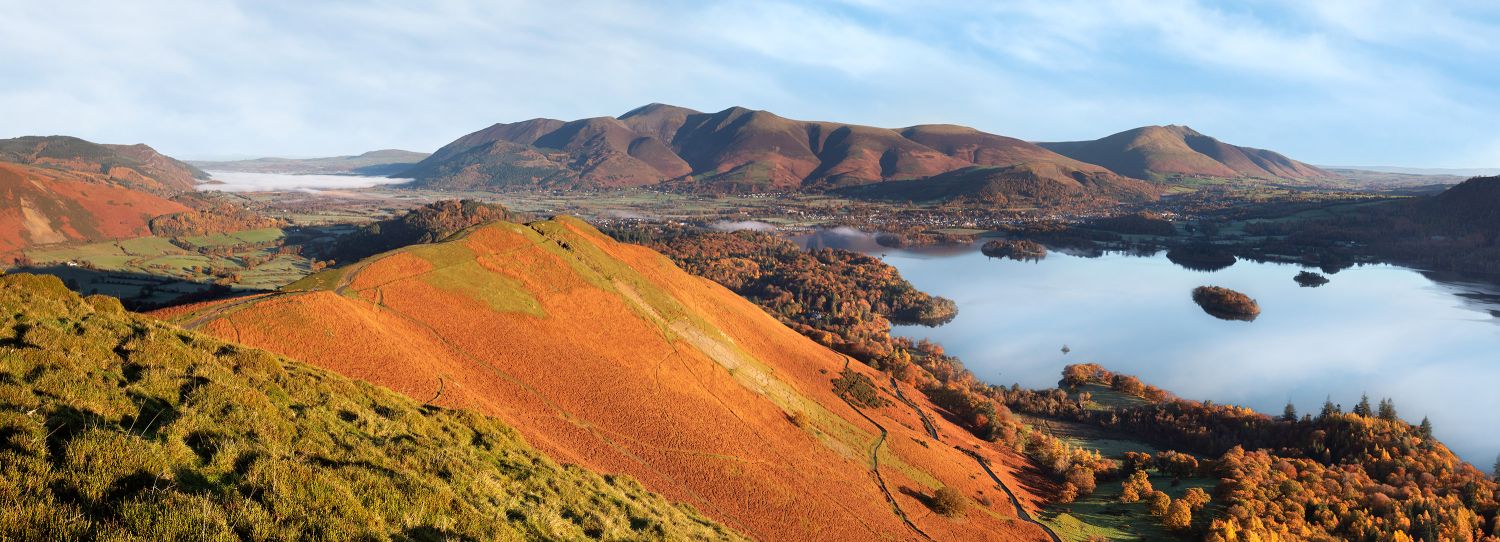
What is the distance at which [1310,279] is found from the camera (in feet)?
573

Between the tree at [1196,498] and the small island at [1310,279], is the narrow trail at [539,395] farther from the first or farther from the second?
the small island at [1310,279]

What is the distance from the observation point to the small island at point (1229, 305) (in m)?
142

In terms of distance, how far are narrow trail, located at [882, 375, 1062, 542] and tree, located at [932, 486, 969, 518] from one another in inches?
292

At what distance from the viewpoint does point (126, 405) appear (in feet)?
40.9

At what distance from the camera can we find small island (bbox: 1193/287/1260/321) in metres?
142

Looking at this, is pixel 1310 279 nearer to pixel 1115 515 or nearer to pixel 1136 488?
pixel 1136 488

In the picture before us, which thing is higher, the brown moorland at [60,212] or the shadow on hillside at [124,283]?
the brown moorland at [60,212]

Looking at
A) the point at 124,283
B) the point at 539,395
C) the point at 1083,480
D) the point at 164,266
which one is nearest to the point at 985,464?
the point at 1083,480

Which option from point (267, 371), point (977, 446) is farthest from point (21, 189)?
point (977, 446)

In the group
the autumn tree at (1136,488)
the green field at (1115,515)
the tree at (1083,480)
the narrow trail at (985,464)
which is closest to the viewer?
the narrow trail at (985,464)

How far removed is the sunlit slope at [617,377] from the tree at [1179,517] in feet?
42.6

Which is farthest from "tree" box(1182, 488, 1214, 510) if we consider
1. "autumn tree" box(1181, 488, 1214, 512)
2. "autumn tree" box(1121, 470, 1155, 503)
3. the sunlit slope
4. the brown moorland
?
the brown moorland

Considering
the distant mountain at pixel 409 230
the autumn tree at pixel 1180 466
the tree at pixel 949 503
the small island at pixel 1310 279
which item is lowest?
the autumn tree at pixel 1180 466

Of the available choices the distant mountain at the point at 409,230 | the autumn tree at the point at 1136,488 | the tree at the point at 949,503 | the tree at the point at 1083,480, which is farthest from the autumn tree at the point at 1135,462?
the distant mountain at the point at 409,230
